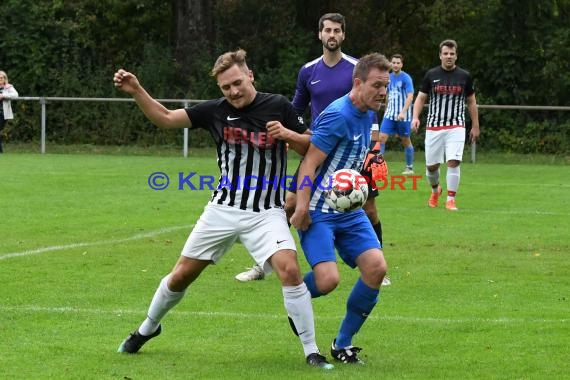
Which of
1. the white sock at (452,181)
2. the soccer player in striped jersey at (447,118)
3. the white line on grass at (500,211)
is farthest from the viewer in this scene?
the white sock at (452,181)

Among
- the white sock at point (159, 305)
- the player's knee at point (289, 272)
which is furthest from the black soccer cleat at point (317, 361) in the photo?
the white sock at point (159, 305)

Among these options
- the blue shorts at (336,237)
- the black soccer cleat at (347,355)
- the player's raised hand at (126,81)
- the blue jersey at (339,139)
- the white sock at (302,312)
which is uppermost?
the player's raised hand at (126,81)

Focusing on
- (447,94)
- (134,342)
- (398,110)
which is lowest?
(134,342)

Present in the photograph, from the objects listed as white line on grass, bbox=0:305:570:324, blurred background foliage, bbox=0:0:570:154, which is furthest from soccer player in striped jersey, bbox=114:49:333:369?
blurred background foliage, bbox=0:0:570:154

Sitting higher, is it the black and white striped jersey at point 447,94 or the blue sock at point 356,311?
the black and white striped jersey at point 447,94

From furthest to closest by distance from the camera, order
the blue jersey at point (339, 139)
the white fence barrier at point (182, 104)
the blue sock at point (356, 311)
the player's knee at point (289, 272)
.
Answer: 1. the white fence barrier at point (182, 104)
2. the blue jersey at point (339, 139)
3. the blue sock at point (356, 311)
4. the player's knee at point (289, 272)

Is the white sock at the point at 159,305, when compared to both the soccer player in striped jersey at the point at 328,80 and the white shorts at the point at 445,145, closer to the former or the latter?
the soccer player in striped jersey at the point at 328,80

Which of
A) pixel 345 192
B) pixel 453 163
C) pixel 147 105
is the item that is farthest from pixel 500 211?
pixel 147 105

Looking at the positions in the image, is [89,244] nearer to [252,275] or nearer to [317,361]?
[252,275]

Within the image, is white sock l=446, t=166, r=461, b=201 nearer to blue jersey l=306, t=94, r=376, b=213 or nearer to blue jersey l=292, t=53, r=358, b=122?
blue jersey l=292, t=53, r=358, b=122

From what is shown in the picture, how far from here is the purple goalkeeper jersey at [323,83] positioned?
983 cm

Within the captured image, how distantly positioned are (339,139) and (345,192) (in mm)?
321

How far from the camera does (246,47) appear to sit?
33.5 m

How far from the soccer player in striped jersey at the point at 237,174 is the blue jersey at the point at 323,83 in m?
2.82
